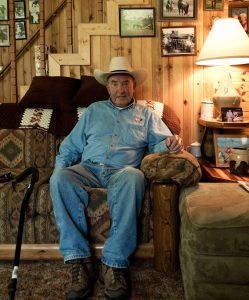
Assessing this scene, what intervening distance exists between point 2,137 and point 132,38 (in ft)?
4.28

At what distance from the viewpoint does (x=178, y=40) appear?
9.32ft

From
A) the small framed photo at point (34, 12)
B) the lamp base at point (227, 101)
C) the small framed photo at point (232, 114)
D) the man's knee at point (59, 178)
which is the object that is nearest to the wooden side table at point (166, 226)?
the man's knee at point (59, 178)

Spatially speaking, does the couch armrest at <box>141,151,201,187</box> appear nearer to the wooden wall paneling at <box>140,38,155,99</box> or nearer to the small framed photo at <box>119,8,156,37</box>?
the wooden wall paneling at <box>140,38,155,99</box>

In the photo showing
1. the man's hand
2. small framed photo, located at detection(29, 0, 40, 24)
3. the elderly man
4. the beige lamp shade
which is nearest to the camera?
the elderly man

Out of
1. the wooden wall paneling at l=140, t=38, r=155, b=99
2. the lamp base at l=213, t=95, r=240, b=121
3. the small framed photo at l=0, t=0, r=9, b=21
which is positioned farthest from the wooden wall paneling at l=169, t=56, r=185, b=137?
the small framed photo at l=0, t=0, r=9, b=21

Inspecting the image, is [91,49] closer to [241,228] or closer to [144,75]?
[144,75]

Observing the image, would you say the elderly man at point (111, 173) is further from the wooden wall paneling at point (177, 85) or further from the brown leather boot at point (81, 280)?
the wooden wall paneling at point (177, 85)

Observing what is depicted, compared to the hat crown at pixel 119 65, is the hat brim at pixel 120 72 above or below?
below

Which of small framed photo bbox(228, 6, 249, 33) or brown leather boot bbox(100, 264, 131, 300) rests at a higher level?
small framed photo bbox(228, 6, 249, 33)

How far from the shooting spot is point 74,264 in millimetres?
1713

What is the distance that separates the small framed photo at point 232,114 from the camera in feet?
8.02

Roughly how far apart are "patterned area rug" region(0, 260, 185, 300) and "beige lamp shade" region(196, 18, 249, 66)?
1474 mm

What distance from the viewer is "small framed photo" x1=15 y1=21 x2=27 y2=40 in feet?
13.9

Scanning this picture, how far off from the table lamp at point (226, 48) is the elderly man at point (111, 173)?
547 millimetres
